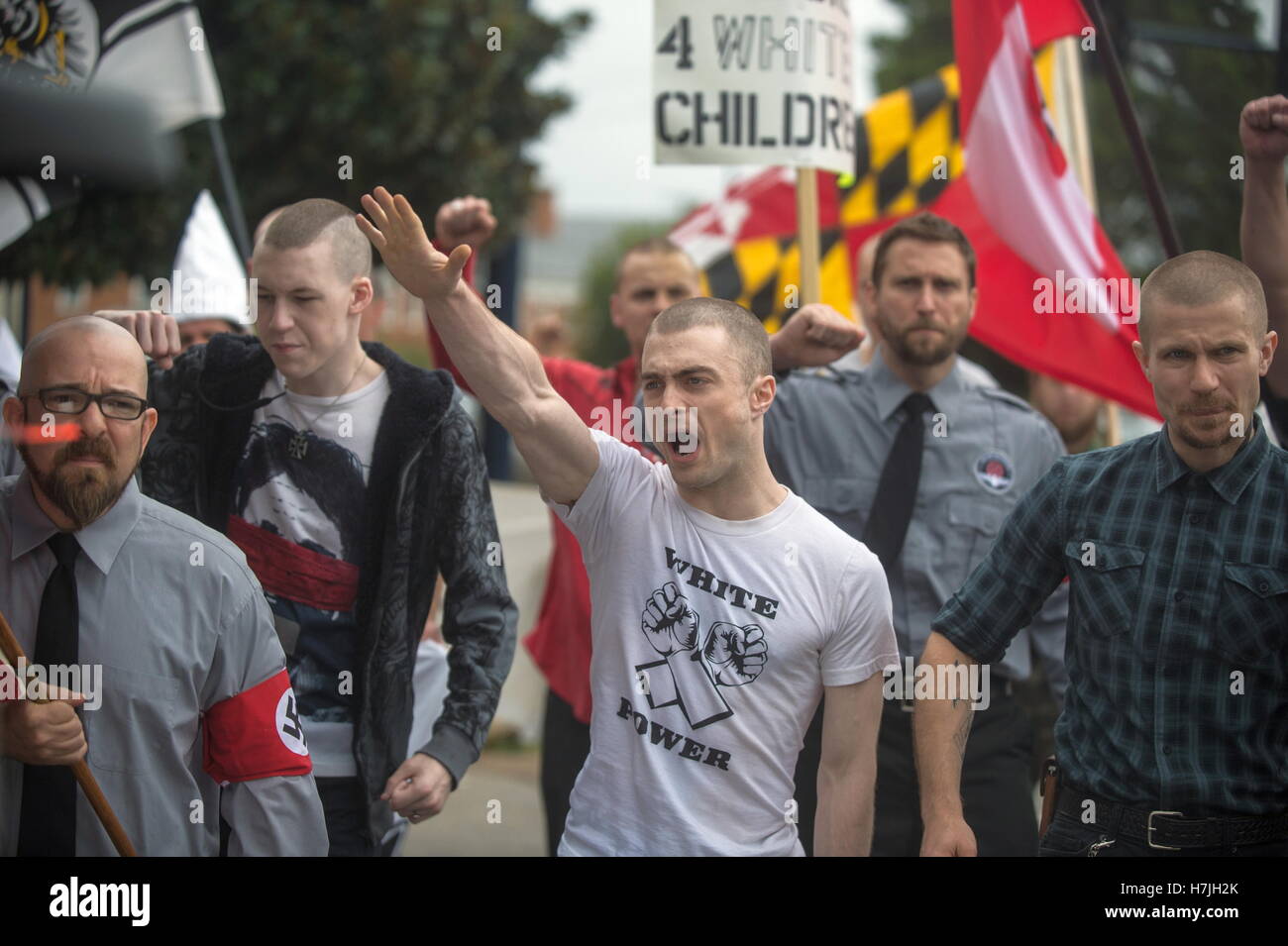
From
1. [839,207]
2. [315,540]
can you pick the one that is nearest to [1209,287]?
[315,540]

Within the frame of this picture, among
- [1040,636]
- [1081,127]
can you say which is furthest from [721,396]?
[1081,127]

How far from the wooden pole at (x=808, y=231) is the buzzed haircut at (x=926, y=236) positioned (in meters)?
0.22

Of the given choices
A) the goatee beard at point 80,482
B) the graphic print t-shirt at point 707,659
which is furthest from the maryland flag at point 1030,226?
the goatee beard at point 80,482

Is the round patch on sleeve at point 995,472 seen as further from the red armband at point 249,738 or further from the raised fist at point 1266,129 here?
the red armband at point 249,738

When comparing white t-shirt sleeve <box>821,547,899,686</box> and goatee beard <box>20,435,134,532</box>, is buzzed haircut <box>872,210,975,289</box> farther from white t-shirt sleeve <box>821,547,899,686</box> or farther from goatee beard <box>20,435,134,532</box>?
goatee beard <box>20,435,134,532</box>

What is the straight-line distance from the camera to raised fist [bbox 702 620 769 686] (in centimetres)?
303

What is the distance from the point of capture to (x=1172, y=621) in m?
2.98

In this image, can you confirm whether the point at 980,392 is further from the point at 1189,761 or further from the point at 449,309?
the point at 449,309

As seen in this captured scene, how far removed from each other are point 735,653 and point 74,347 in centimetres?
142

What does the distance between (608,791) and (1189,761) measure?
3.69 feet

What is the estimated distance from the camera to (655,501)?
3.16 m

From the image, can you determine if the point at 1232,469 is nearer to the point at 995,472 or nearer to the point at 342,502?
the point at 995,472

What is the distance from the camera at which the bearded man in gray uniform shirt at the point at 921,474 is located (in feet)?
13.5

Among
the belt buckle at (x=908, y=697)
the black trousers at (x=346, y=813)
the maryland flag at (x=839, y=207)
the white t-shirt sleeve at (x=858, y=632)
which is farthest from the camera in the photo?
the maryland flag at (x=839, y=207)
